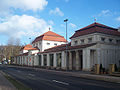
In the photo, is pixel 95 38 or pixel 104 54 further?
pixel 95 38

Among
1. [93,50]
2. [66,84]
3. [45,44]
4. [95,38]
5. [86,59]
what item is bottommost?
[66,84]

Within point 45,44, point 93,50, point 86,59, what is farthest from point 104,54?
point 45,44

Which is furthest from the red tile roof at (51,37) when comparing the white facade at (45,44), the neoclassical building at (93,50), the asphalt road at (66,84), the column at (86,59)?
the asphalt road at (66,84)

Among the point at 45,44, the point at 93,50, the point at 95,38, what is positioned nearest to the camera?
the point at 93,50

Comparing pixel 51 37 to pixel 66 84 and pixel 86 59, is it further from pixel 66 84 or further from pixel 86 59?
pixel 66 84

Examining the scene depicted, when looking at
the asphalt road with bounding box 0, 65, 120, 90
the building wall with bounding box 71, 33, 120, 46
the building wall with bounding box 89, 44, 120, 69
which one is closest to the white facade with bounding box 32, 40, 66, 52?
the building wall with bounding box 71, 33, 120, 46

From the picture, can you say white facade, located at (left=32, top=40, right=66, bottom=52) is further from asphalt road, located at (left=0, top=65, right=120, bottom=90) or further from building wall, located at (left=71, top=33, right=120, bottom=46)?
asphalt road, located at (left=0, top=65, right=120, bottom=90)

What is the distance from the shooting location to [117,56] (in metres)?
33.8

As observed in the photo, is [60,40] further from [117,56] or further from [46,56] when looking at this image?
[117,56]

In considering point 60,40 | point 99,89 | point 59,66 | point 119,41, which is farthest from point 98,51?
point 60,40

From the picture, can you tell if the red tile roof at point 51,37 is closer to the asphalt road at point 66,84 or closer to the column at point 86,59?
the column at point 86,59

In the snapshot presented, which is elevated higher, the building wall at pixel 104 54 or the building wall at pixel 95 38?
the building wall at pixel 95 38

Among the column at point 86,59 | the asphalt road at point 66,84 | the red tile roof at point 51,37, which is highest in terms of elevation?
the red tile roof at point 51,37

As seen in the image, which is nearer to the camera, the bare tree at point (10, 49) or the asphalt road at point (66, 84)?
the asphalt road at point (66, 84)
